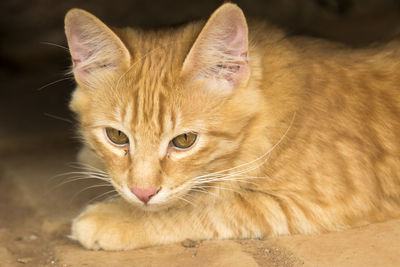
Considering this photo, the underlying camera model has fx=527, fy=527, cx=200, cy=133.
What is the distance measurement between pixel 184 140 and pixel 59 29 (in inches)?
120

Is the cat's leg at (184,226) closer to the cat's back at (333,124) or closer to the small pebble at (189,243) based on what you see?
the small pebble at (189,243)

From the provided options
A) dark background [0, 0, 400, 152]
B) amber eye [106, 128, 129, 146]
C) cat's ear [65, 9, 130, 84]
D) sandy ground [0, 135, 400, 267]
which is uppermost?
dark background [0, 0, 400, 152]

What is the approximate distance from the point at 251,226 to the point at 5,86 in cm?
402

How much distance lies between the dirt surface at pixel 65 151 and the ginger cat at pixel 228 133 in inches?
5.3

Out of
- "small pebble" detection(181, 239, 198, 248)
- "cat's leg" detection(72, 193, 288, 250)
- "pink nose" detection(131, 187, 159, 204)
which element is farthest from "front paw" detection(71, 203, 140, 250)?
"pink nose" detection(131, 187, 159, 204)

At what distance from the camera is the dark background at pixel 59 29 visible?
4.88 metres

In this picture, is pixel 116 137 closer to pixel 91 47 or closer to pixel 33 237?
pixel 91 47

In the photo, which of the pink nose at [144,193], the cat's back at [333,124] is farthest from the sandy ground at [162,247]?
the pink nose at [144,193]

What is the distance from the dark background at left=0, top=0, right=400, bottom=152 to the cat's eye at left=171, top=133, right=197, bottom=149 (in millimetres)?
1951

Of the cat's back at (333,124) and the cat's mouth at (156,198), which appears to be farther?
the cat's back at (333,124)

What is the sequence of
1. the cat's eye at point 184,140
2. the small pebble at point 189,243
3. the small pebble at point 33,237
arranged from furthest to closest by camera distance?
A: the small pebble at point 33,237 → the small pebble at point 189,243 → the cat's eye at point 184,140

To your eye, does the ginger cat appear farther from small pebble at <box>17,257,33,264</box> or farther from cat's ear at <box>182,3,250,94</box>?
small pebble at <box>17,257,33,264</box>

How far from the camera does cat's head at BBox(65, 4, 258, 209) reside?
2588mm

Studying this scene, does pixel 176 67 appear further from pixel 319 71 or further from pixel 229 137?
pixel 319 71
